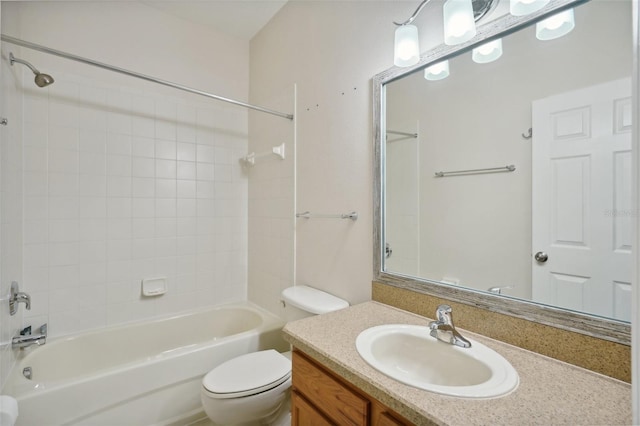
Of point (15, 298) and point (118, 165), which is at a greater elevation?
point (118, 165)

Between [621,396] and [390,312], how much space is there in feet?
2.28

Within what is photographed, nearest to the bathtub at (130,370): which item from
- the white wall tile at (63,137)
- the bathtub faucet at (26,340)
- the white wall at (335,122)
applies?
the bathtub faucet at (26,340)

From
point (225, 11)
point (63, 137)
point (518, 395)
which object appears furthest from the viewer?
point (225, 11)

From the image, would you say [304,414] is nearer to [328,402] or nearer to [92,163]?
[328,402]

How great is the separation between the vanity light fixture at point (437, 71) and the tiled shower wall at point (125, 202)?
1.75 metres

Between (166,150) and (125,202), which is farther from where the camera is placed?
(166,150)

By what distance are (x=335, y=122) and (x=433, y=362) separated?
1269 mm

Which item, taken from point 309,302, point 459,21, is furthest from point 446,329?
point 459,21

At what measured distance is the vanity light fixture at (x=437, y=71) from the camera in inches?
45.1

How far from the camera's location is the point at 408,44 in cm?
111

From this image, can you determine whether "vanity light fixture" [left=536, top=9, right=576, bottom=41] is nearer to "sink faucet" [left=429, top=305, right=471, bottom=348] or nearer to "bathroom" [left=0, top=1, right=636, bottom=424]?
"bathroom" [left=0, top=1, right=636, bottom=424]

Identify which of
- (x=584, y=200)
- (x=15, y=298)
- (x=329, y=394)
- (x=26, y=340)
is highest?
(x=584, y=200)

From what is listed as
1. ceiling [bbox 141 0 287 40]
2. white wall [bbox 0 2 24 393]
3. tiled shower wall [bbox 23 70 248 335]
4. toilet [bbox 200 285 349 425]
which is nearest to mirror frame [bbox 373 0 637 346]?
toilet [bbox 200 285 349 425]

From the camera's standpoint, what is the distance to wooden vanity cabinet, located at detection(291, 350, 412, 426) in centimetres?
74
